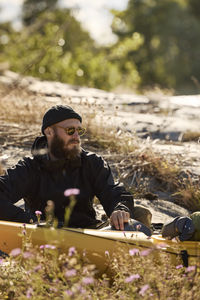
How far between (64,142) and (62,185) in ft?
1.11

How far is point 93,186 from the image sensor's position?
4.43 m

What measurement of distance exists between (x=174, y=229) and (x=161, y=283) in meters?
1.18

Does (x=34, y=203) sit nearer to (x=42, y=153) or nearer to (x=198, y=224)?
(x=42, y=153)

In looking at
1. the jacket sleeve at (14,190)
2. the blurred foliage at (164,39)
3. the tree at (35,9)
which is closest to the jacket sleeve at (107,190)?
the jacket sleeve at (14,190)

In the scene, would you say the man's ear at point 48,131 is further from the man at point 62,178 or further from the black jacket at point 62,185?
the black jacket at point 62,185

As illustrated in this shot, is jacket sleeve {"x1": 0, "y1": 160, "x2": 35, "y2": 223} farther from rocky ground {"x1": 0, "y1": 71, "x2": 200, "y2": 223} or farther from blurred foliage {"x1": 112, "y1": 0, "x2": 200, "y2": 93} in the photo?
blurred foliage {"x1": 112, "y1": 0, "x2": 200, "y2": 93}

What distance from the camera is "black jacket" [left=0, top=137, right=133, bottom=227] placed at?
4223 mm

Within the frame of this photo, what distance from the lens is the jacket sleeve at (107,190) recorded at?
4289 mm

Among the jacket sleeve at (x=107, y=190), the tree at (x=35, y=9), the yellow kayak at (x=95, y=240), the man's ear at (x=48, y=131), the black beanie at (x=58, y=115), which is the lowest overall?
the yellow kayak at (x=95, y=240)

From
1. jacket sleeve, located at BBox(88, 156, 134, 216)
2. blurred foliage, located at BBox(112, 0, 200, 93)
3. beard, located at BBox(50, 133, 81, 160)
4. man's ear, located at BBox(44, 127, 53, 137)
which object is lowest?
jacket sleeve, located at BBox(88, 156, 134, 216)

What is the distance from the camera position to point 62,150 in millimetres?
4305

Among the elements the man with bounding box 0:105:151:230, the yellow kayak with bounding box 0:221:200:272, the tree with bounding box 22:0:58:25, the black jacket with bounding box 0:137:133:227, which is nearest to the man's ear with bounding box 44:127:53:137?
the man with bounding box 0:105:151:230

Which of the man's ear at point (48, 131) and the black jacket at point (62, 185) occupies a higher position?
the man's ear at point (48, 131)

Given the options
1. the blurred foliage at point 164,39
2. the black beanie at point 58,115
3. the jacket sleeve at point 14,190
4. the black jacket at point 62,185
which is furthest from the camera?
the blurred foliage at point 164,39
